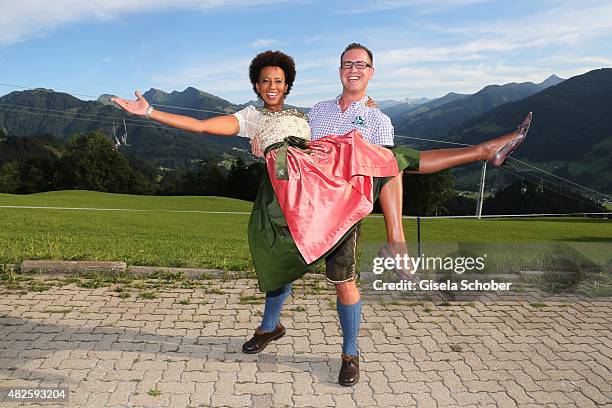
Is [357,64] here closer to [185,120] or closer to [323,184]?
[323,184]

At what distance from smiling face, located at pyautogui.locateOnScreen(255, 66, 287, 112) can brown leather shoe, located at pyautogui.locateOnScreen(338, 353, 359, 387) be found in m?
2.02

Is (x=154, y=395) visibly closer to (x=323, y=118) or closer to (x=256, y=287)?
(x=323, y=118)

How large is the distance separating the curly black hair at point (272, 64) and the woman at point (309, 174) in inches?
16.9

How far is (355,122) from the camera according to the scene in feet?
11.9

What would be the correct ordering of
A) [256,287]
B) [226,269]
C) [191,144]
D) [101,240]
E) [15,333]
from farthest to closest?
[191,144], [101,240], [226,269], [256,287], [15,333]

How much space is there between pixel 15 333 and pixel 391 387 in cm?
349

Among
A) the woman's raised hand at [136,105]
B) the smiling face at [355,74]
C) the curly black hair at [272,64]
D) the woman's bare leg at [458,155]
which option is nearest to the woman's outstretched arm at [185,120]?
the woman's raised hand at [136,105]

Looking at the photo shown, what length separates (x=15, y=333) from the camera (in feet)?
15.6

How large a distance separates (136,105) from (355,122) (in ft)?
5.04

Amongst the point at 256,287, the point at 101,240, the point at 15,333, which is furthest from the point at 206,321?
the point at 101,240

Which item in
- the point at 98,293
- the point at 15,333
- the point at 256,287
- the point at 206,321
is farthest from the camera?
the point at 256,287

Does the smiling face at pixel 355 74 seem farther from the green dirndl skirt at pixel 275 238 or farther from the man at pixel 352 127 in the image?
the green dirndl skirt at pixel 275 238

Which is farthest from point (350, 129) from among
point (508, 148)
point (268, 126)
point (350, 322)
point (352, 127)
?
point (350, 322)

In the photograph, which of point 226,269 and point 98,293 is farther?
point 226,269
